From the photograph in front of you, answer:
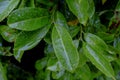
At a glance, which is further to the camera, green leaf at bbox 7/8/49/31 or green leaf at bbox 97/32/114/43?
green leaf at bbox 97/32/114/43

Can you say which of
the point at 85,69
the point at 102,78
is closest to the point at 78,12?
the point at 85,69

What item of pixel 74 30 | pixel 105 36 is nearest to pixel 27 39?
pixel 74 30

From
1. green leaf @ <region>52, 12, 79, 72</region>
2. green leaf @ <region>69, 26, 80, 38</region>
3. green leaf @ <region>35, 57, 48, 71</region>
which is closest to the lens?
green leaf @ <region>52, 12, 79, 72</region>

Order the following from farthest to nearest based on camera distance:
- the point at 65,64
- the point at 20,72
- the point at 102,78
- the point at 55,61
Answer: the point at 20,72 < the point at 102,78 < the point at 55,61 < the point at 65,64

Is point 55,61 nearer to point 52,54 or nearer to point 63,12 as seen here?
point 52,54

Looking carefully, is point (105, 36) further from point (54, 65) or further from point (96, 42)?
point (54, 65)

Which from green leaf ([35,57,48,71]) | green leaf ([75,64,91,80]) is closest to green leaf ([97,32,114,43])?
green leaf ([75,64,91,80])

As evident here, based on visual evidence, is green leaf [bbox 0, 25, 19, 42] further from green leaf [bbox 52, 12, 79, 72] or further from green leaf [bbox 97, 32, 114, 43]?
green leaf [bbox 97, 32, 114, 43]
